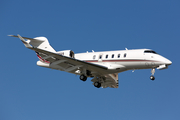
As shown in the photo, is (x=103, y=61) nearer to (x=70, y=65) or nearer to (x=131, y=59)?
(x=131, y=59)

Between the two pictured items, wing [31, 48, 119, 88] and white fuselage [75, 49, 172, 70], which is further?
wing [31, 48, 119, 88]

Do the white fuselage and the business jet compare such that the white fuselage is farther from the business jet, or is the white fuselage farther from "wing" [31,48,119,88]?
"wing" [31,48,119,88]

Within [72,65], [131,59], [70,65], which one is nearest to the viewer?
[131,59]

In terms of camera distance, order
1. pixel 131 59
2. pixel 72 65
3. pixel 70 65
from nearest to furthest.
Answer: pixel 131 59 < pixel 72 65 < pixel 70 65

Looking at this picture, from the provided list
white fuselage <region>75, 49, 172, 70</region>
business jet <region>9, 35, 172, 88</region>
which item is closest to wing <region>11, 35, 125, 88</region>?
business jet <region>9, 35, 172, 88</region>

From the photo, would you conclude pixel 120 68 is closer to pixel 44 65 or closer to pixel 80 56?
pixel 80 56

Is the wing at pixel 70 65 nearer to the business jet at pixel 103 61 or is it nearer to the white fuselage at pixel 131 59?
the business jet at pixel 103 61

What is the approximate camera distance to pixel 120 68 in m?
25.3

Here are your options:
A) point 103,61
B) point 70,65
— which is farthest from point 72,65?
point 103,61

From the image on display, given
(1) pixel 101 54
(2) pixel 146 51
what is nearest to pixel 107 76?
(1) pixel 101 54

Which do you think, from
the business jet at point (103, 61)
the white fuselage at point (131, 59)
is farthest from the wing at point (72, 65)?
the white fuselage at point (131, 59)

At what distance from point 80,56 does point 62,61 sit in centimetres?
283

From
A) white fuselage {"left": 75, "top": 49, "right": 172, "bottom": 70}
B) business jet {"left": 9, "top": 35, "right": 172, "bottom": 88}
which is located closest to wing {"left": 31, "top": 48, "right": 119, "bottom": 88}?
business jet {"left": 9, "top": 35, "right": 172, "bottom": 88}

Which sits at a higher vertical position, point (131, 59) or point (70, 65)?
point (131, 59)
